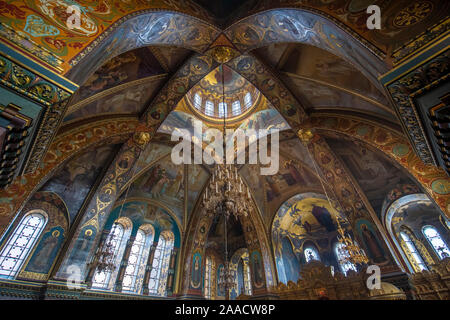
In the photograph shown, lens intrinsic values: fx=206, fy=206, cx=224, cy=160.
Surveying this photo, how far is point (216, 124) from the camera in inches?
471

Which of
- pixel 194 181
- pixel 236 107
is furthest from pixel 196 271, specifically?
pixel 236 107

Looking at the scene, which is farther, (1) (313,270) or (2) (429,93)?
(1) (313,270)

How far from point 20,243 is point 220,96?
11.5m

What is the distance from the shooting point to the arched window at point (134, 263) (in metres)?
9.76

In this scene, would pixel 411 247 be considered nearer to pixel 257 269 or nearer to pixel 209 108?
pixel 257 269

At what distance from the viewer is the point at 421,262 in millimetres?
9617

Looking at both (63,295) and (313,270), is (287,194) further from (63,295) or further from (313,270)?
(63,295)

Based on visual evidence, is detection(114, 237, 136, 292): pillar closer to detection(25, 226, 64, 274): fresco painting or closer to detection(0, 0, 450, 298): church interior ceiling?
detection(0, 0, 450, 298): church interior ceiling

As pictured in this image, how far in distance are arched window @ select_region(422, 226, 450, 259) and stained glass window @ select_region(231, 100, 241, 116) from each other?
11608 mm

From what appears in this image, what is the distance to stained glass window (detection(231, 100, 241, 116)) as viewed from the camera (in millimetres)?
12320

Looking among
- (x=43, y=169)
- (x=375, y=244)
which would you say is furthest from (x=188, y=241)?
(x=375, y=244)
